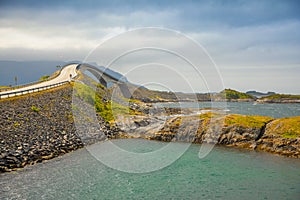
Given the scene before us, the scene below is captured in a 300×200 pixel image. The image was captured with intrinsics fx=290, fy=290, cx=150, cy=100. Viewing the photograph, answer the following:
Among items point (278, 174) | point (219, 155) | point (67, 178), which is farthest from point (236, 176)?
point (67, 178)

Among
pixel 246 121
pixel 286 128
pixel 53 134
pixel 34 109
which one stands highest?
pixel 34 109

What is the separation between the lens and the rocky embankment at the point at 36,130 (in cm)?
3269

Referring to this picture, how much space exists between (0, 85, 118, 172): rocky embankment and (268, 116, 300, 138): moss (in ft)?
86.7

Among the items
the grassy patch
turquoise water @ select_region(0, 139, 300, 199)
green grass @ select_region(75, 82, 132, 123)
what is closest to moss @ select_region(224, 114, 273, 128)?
turquoise water @ select_region(0, 139, 300, 199)

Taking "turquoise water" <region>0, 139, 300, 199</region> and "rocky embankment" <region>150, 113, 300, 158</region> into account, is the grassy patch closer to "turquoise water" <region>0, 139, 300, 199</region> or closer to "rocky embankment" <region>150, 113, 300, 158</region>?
"turquoise water" <region>0, 139, 300, 199</region>

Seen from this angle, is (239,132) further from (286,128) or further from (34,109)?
(34,109)

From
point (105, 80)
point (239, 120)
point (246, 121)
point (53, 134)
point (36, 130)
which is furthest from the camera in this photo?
point (105, 80)

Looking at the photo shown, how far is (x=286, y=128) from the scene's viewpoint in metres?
40.2

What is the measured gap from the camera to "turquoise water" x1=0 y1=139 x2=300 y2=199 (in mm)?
24208

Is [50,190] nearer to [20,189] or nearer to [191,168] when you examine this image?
[20,189]

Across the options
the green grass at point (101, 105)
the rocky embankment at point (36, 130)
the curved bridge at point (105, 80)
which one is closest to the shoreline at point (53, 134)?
the rocky embankment at point (36, 130)

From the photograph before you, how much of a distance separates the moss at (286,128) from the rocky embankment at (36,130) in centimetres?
2642

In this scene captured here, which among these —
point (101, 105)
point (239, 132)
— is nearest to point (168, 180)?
point (239, 132)

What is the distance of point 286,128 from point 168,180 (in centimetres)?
2138
